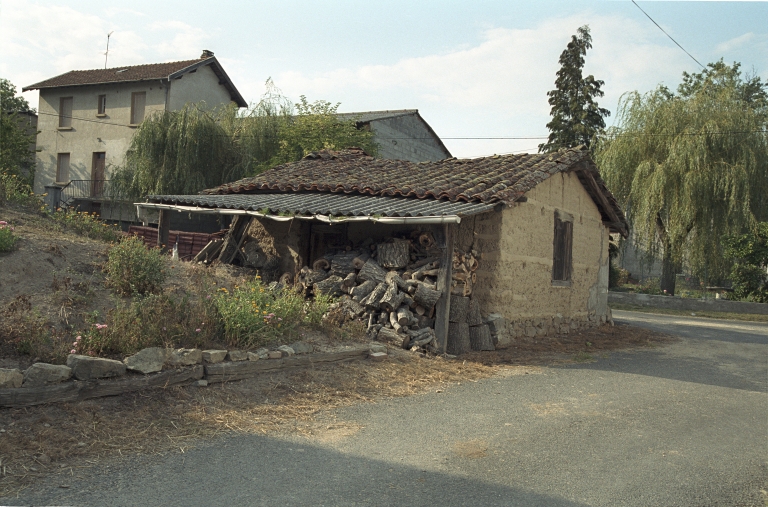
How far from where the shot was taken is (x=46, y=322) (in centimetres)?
645

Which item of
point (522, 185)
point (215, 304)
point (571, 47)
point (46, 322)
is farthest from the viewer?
point (571, 47)

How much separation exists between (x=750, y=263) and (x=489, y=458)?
20306mm

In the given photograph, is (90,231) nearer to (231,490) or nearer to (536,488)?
(231,490)

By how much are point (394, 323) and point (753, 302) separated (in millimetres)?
17412

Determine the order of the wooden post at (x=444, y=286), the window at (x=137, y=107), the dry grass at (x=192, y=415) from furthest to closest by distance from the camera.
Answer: the window at (x=137, y=107) < the wooden post at (x=444, y=286) < the dry grass at (x=192, y=415)

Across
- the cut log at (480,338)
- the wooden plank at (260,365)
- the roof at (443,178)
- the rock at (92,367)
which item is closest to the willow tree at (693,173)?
the roof at (443,178)

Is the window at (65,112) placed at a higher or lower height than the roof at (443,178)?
higher

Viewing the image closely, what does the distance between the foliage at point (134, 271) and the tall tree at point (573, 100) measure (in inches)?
1159

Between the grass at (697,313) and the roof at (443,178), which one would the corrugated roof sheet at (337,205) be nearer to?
the roof at (443,178)

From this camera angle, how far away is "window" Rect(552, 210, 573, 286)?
13.3 metres

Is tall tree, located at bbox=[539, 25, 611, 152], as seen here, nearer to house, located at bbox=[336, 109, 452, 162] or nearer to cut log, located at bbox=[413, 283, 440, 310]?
house, located at bbox=[336, 109, 452, 162]

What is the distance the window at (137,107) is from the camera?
28891 mm

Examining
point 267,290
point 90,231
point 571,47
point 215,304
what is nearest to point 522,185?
point 267,290

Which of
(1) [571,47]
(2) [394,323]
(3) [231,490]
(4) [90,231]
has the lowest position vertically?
(3) [231,490]
